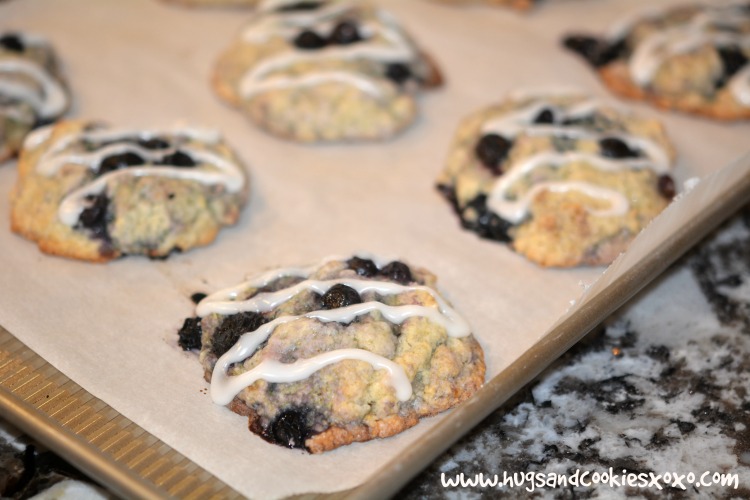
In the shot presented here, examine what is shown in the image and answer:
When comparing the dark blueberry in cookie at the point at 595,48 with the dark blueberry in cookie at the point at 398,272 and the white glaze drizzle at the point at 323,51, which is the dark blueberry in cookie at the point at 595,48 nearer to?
A: the white glaze drizzle at the point at 323,51

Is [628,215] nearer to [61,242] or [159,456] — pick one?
[159,456]

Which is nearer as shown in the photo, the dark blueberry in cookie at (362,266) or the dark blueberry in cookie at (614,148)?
the dark blueberry in cookie at (362,266)

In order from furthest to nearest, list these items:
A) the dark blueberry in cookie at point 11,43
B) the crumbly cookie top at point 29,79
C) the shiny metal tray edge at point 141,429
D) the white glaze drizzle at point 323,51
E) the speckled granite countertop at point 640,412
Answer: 1. the dark blueberry in cookie at point 11,43
2. the white glaze drizzle at point 323,51
3. the crumbly cookie top at point 29,79
4. the speckled granite countertop at point 640,412
5. the shiny metal tray edge at point 141,429

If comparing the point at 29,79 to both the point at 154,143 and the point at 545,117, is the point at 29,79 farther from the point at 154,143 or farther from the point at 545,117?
the point at 545,117

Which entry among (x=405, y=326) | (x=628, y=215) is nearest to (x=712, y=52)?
(x=628, y=215)

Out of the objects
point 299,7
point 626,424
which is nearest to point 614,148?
point 626,424

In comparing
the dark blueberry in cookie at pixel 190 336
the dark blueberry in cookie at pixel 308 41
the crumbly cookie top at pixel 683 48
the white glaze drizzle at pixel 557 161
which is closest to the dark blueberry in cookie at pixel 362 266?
the dark blueberry in cookie at pixel 190 336
